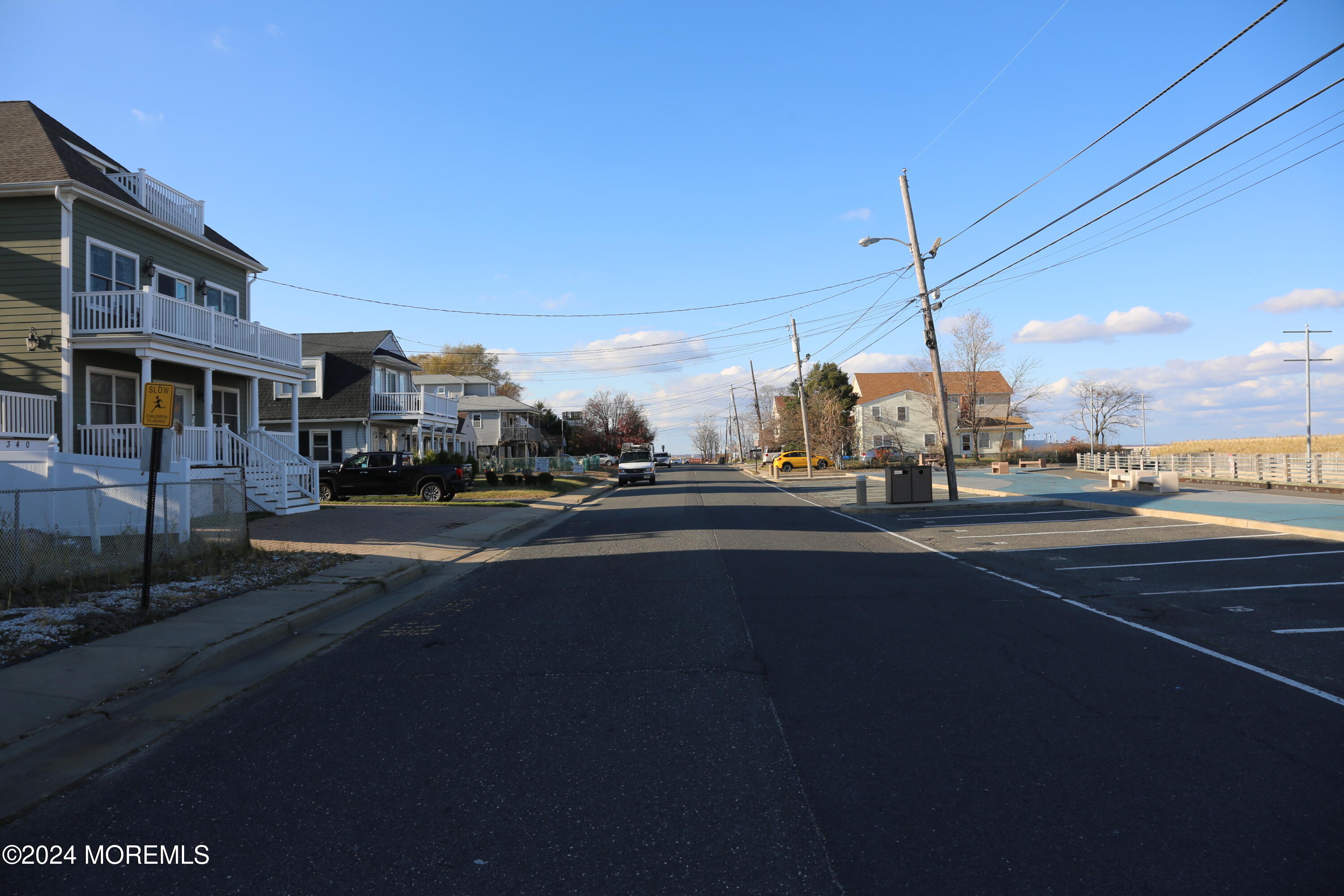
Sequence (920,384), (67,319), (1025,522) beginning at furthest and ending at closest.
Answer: (920,384)
(1025,522)
(67,319)

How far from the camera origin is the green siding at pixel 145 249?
61.1 ft

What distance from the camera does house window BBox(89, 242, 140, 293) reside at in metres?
19.1

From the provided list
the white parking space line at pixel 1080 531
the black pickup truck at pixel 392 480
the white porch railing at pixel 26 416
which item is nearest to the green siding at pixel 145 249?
the white porch railing at pixel 26 416

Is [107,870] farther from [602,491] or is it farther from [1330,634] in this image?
[602,491]

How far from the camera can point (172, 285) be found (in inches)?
861

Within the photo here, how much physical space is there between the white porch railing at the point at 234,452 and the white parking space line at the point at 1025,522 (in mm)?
15998

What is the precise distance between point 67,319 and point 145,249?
3369 mm

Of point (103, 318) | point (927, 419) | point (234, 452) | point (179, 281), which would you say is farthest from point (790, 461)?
point (103, 318)

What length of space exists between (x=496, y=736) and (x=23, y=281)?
63.8ft

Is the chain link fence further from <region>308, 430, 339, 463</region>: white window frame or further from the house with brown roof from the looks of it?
the house with brown roof

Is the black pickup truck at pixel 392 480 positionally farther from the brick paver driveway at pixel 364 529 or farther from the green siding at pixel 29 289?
the green siding at pixel 29 289

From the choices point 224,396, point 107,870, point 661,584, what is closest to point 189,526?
point 661,584

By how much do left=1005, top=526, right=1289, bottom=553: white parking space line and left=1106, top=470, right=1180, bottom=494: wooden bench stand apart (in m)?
11.4

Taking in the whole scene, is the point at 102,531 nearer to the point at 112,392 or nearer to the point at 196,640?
the point at 196,640
